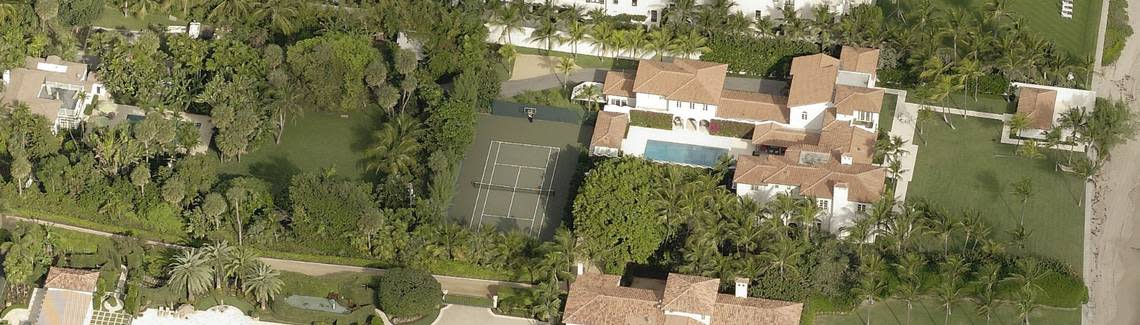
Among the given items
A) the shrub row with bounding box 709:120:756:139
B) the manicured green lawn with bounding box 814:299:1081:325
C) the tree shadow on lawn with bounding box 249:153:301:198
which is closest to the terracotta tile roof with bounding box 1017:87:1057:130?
the manicured green lawn with bounding box 814:299:1081:325

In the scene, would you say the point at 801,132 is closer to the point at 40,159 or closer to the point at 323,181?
the point at 323,181

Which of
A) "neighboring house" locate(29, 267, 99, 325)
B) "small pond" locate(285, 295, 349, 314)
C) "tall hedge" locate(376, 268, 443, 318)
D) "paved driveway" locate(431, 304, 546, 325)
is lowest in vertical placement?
"neighboring house" locate(29, 267, 99, 325)

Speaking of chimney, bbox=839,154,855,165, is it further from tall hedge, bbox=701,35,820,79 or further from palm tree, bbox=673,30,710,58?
palm tree, bbox=673,30,710,58

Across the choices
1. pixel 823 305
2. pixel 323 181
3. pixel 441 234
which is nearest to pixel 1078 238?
pixel 823 305

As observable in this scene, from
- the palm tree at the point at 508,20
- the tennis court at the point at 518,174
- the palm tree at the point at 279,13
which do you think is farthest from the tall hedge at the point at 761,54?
the palm tree at the point at 279,13

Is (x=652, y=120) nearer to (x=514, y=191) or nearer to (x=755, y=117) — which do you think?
(x=755, y=117)

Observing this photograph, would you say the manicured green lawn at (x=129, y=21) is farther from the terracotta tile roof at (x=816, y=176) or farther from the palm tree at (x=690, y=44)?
the terracotta tile roof at (x=816, y=176)
